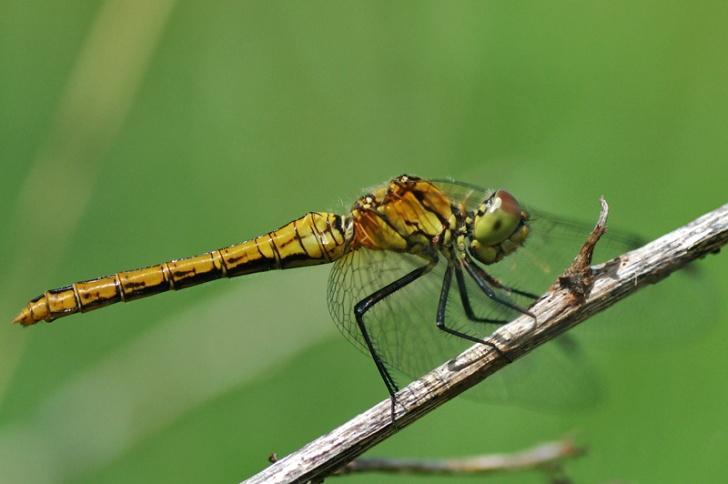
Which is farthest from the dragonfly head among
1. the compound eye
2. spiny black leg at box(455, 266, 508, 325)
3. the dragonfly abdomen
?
the dragonfly abdomen

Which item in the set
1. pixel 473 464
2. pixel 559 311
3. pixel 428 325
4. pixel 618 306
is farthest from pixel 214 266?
pixel 618 306

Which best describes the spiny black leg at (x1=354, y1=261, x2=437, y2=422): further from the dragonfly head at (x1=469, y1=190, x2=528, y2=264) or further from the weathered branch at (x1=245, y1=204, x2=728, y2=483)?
the weathered branch at (x1=245, y1=204, x2=728, y2=483)

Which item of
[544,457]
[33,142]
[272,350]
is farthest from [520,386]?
[33,142]

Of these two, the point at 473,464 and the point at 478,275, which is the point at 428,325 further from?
the point at 473,464

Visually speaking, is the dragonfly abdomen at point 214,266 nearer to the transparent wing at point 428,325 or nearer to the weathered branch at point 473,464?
the transparent wing at point 428,325

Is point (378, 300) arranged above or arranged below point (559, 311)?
above

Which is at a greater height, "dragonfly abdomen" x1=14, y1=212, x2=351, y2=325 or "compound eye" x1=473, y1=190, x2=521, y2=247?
"dragonfly abdomen" x1=14, y1=212, x2=351, y2=325

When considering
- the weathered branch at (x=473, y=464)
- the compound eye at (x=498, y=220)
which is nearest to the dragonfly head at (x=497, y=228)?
the compound eye at (x=498, y=220)
